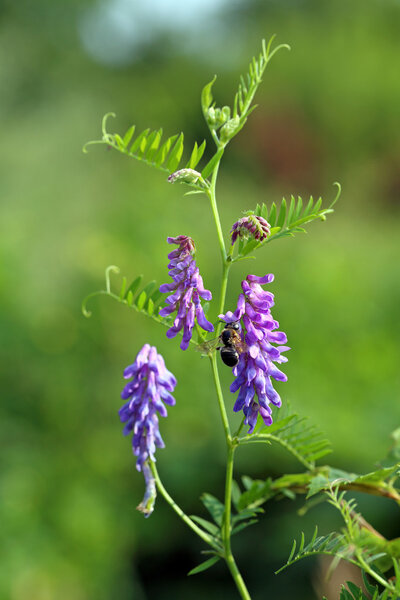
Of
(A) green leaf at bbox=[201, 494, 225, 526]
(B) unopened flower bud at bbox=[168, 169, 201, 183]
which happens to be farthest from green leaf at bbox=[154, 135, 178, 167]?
(A) green leaf at bbox=[201, 494, 225, 526]

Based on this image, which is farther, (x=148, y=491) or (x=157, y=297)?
(x=157, y=297)

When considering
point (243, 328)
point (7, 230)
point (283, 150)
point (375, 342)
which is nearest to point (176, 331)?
point (243, 328)

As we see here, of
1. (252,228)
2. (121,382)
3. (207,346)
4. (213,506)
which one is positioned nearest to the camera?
(252,228)

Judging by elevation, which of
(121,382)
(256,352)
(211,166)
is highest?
(121,382)

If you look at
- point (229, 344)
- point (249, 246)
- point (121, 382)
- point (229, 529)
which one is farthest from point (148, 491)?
point (121, 382)

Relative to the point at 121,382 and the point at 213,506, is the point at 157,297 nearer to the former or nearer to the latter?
the point at 213,506

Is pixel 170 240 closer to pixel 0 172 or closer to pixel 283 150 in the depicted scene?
pixel 0 172

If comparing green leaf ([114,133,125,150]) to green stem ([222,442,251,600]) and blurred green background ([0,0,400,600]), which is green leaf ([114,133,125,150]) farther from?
blurred green background ([0,0,400,600])
